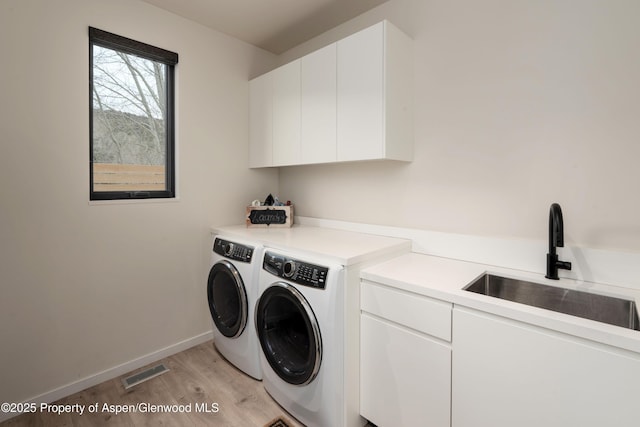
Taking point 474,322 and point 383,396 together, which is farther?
point 383,396

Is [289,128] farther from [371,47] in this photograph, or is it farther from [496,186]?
[496,186]

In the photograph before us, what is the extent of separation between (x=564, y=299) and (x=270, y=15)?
2488 mm

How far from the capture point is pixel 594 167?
1.37 metres

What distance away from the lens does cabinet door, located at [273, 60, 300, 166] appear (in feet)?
7.35

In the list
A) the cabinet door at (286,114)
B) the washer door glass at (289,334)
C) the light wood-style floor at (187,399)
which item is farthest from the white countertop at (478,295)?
the cabinet door at (286,114)

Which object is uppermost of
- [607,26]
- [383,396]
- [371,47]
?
[371,47]

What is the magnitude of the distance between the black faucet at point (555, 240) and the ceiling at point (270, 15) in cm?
170

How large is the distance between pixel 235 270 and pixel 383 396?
1.13m

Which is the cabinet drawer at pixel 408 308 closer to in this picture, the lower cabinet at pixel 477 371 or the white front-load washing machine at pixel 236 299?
the lower cabinet at pixel 477 371

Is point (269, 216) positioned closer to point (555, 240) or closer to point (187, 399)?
point (187, 399)

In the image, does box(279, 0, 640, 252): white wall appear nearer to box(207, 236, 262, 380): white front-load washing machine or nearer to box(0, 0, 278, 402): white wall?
box(207, 236, 262, 380): white front-load washing machine

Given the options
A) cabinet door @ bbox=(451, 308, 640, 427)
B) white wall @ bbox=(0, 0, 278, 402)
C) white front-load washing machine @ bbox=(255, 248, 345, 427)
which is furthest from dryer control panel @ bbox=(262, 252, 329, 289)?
white wall @ bbox=(0, 0, 278, 402)

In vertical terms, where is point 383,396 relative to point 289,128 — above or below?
below

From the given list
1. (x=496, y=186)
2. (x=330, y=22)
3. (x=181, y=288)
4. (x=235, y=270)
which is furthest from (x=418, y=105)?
(x=181, y=288)
